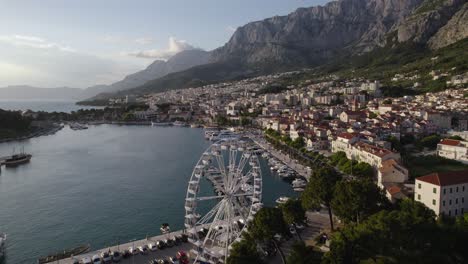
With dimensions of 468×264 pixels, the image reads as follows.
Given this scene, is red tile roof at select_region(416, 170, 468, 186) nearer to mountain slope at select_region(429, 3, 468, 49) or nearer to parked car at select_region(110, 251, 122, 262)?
parked car at select_region(110, 251, 122, 262)

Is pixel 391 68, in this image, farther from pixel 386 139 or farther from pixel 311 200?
pixel 311 200

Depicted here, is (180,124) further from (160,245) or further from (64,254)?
(160,245)

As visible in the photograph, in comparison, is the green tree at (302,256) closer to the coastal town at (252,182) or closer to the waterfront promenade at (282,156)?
the coastal town at (252,182)

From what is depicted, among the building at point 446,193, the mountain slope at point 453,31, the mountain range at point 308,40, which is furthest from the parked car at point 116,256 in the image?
the mountain range at point 308,40

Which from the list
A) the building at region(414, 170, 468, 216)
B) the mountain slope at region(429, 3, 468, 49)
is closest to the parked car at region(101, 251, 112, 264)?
the building at region(414, 170, 468, 216)

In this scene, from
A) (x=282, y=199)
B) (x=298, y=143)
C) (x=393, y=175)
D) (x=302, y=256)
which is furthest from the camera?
(x=298, y=143)

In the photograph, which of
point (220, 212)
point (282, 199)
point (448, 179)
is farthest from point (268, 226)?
point (282, 199)

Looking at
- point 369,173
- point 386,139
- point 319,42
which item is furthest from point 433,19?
point 369,173
